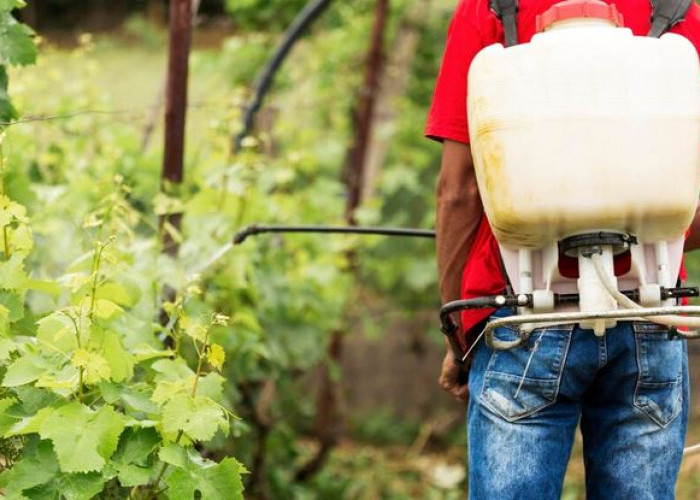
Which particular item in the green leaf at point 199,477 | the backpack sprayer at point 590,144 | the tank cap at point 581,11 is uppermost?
the tank cap at point 581,11

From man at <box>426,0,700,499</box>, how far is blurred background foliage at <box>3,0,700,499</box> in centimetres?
58

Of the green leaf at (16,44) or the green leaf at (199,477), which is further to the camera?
→ the green leaf at (16,44)

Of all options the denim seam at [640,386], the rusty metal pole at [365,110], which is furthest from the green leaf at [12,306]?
the rusty metal pole at [365,110]

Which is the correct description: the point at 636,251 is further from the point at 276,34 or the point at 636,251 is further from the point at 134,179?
the point at 276,34

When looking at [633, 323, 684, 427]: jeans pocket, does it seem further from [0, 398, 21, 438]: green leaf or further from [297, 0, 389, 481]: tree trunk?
[297, 0, 389, 481]: tree trunk

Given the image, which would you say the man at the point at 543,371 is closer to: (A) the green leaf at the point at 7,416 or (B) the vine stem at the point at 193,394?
(B) the vine stem at the point at 193,394

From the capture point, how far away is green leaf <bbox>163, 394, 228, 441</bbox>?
7.60ft

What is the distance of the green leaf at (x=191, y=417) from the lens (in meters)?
2.32

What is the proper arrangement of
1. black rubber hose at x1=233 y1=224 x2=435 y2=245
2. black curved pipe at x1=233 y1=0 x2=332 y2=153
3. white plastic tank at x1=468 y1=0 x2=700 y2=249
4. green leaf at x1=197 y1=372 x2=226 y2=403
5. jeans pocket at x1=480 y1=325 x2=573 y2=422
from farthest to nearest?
1. black curved pipe at x1=233 y1=0 x2=332 y2=153
2. black rubber hose at x1=233 y1=224 x2=435 y2=245
3. green leaf at x1=197 y1=372 x2=226 y2=403
4. jeans pocket at x1=480 y1=325 x2=573 y2=422
5. white plastic tank at x1=468 y1=0 x2=700 y2=249

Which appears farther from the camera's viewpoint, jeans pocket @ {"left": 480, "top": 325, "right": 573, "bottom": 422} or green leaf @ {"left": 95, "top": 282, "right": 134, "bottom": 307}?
green leaf @ {"left": 95, "top": 282, "right": 134, "bottom": 307}

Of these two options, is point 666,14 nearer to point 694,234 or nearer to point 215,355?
point 694,234

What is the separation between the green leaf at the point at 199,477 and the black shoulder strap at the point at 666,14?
3.76 ft

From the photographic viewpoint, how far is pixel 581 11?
2.25m

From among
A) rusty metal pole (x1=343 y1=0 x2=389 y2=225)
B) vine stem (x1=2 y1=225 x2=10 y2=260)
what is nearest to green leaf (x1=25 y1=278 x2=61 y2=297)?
vine stem (x1=2 y1=225 x2=10 y2=260)
